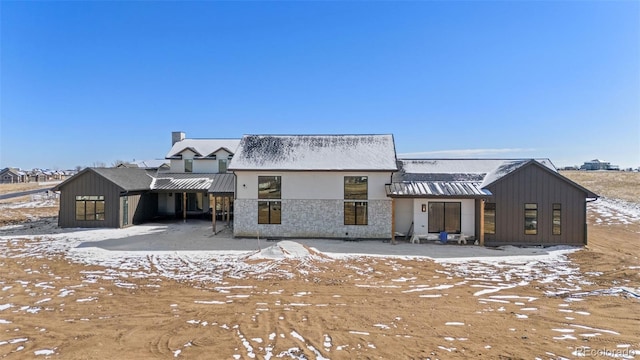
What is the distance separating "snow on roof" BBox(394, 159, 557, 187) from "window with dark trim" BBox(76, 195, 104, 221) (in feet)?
59.2

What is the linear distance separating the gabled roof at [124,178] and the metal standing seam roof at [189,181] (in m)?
0.74

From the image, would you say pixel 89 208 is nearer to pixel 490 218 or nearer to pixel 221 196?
pixel 221 196

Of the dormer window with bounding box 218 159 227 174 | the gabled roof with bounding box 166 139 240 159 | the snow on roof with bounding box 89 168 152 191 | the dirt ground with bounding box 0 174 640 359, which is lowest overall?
the dirt ground with bounding box 0 174 640 359

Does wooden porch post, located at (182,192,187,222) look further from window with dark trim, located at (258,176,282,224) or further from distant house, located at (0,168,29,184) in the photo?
distant house, located at (0,168,29,184)

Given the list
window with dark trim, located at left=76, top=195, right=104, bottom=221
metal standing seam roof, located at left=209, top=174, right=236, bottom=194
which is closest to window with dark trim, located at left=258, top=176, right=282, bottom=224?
metal standing seam roof, located at left=209, top=174, right=236, bottom=194

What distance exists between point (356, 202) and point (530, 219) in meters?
8.28

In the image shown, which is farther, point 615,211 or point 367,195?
point 615,211

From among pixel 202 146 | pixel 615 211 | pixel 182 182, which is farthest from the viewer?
pixel 202 146

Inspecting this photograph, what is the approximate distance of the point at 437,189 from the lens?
1708cm

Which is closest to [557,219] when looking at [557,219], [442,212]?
[557,219]

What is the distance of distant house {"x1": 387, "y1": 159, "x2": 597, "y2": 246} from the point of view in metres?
16.0

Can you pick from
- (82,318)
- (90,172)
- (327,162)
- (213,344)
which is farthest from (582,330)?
(90,172)

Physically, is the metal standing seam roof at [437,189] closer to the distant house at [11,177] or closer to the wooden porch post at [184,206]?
the wooden porch post at [184,206]

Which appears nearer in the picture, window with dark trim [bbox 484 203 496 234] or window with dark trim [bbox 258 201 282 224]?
window with dark trim [bbox 484 203 496 234]
